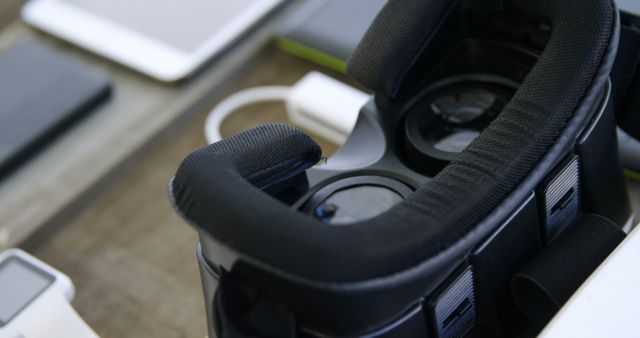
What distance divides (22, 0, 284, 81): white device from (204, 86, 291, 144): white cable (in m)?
0.04

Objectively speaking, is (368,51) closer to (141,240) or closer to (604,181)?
(604,181)

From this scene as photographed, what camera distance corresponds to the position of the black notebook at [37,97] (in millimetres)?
557

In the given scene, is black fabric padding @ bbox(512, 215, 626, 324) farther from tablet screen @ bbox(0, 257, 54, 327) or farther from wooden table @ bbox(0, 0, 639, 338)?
tablet screen @ bbox(0, 257, 54, 327)

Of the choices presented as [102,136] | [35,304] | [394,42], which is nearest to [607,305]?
[394,42]

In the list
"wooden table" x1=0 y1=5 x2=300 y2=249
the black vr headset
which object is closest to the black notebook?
"wooden table" x1=0 y1=5 x2=300 y2=249

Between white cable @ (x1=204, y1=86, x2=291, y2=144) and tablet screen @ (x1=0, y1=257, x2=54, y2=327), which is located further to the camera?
white cable @ (x1=204, y1=86, x2=291, y2=144)

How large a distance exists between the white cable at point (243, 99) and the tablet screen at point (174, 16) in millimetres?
56

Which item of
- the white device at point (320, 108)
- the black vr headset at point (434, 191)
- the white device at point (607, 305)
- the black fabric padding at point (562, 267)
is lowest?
the white device at point (320, 108)

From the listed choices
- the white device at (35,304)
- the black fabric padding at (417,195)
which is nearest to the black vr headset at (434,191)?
the black fabric padding at (417,195)

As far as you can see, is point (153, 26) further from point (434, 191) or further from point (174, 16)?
point (434, 191)

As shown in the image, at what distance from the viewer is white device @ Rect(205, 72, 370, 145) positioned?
0.53m

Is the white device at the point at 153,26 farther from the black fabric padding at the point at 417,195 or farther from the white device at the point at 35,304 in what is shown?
the black fabric padding at the point at 417,195

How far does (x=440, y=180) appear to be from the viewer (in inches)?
10.7

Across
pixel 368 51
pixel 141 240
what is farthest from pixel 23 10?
pixel 368 51
